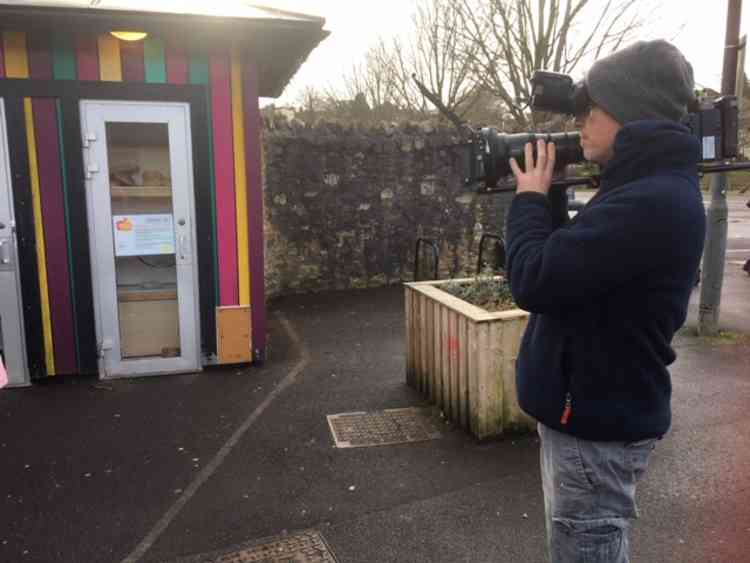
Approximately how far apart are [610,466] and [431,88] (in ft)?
53.6

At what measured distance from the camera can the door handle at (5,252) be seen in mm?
4910

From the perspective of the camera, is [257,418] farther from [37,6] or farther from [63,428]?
[37,6]

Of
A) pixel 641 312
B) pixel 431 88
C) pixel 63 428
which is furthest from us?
pixel 431 88

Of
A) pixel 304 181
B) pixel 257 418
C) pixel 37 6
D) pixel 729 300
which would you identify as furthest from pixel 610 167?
pixel 729 300

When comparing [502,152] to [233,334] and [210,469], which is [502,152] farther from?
[233,334]

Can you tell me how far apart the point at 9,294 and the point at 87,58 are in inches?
75.3

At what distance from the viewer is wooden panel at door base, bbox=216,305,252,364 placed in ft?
17.7

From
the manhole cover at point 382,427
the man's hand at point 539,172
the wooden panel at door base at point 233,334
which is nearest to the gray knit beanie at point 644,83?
the man's hand at point 539,172

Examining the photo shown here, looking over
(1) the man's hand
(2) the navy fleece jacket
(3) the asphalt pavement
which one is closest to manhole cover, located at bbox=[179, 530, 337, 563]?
(3) the asphalt pavement

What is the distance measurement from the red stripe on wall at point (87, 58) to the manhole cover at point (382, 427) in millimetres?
3152

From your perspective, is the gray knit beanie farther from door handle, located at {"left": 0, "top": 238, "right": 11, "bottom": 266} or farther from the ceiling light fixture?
door handle, located at {"left": 0, "top": 238, "right": 11, "bottom": 266}

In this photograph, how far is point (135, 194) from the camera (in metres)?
5.18

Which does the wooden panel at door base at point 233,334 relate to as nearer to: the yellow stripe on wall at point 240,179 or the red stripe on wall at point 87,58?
the yellow stripe on wall at point 240,179

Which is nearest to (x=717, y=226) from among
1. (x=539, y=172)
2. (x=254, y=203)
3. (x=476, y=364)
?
(x=476, y=364)
